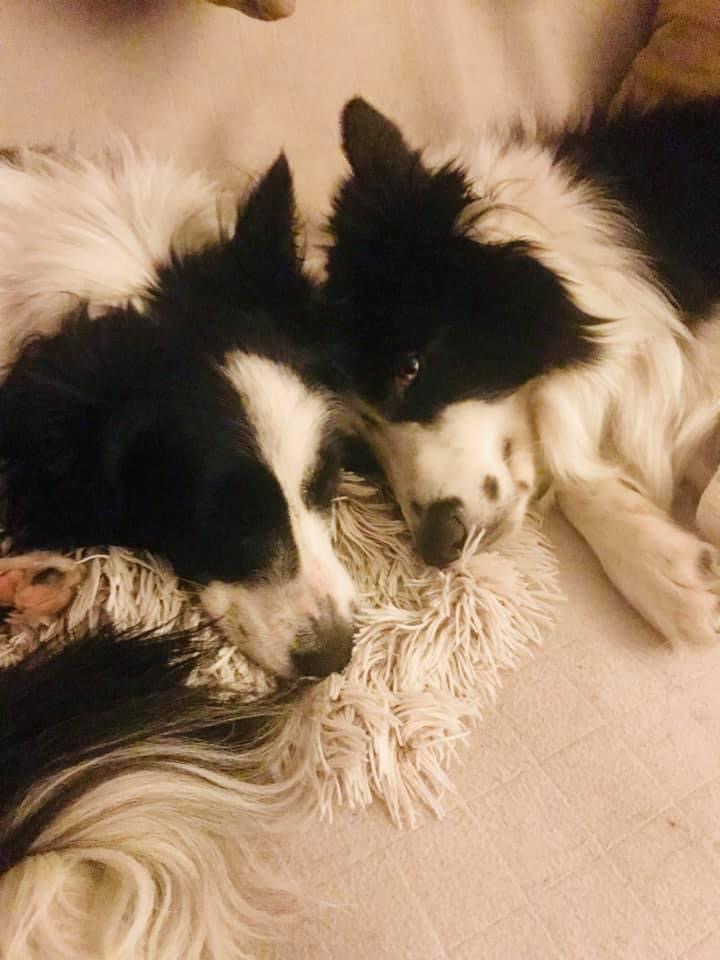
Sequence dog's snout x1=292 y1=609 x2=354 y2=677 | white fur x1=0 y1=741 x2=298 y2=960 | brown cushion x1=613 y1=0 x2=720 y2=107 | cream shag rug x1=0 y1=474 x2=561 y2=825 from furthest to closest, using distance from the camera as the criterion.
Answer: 1. brown cushion x1=613 y1=0 x2=720 y2=107
2. dog's snout x1=292 y1=609 x2=354 y2=677
3. cream shag rug x1=0 y1=474 x2=561 y2=825
4. white fur x1=0 y1=741 x2=298 y2=960

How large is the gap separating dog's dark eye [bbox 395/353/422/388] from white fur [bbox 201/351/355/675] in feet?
0.58

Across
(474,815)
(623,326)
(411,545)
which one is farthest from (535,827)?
(623,326)

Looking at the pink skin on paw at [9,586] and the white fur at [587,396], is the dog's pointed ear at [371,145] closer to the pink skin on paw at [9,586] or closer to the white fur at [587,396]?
the white fur at [587,396]

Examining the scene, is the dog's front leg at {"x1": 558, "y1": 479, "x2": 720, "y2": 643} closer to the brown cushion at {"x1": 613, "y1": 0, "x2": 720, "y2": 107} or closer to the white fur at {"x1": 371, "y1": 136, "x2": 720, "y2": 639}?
the white fur at {"x1": 371, "y1": 136, "x2": 720, "y2": 639}

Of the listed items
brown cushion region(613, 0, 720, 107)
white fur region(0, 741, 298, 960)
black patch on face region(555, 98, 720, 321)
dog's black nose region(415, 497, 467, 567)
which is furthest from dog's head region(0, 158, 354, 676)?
brown cushion region(613, 0, 720, 107)

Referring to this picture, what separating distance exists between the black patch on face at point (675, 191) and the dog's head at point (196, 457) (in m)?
0.62

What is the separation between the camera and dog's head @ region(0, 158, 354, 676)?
1119mm

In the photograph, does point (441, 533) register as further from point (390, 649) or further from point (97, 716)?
point (97, 716)

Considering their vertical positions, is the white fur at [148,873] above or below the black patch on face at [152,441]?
below

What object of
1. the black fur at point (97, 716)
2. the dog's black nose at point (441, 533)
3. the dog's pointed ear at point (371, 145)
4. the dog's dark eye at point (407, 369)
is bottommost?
the dog's black nose at point (441, 533)

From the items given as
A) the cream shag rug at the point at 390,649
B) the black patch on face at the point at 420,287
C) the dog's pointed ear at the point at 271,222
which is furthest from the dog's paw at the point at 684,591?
the dog's pointed ear at the point at 271,222

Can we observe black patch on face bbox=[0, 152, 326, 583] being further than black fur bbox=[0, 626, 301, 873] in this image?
Yes

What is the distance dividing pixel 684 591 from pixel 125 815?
72 cm

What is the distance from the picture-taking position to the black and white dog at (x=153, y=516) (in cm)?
85
